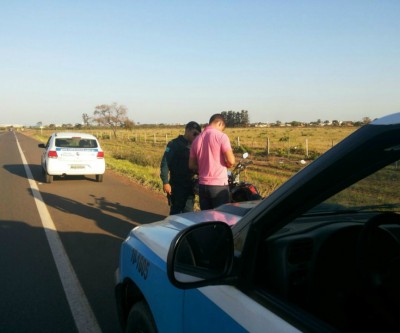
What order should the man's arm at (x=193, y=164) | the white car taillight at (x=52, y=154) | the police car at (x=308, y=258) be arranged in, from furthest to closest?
the white car taillight at (x=52, y=154) < the man's arm at (x=193, y=164) < the police car at (x=308, y=258)

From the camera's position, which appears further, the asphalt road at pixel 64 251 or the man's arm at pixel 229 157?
the man's arm at pixel 229 157

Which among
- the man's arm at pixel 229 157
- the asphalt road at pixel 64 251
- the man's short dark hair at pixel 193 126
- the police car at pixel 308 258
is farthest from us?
the man's short dark hair at pixel 193 126

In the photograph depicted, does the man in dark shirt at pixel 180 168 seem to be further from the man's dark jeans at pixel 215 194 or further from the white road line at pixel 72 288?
the white road line at pixel 72 288

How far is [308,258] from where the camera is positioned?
1.91 meters

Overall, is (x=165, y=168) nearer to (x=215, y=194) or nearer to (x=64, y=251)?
(x=215, y=194)

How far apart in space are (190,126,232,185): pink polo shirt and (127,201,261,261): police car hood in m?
2.43

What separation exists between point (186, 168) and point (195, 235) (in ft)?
13.3

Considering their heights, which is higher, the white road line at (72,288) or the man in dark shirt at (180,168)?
the man in dark shirt at (180,168)

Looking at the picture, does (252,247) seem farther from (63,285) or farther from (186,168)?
(186,168)

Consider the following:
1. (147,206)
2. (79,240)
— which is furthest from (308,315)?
(147,206)

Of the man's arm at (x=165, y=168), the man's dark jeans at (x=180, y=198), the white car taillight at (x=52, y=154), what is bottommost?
the man's dark jeans at (x=180, y=198)

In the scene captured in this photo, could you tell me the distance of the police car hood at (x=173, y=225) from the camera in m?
2.36

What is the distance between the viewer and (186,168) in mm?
5984

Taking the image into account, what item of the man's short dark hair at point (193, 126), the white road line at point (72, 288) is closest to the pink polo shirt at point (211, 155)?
the man's short dark hair at point (193, 126)
